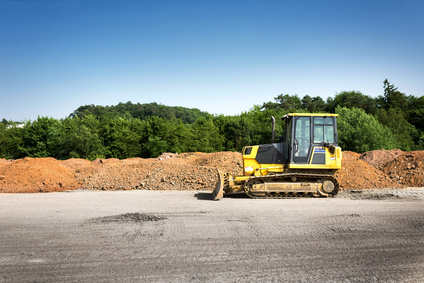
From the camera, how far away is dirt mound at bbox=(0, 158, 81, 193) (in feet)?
55.9

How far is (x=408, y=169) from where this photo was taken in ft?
57.6

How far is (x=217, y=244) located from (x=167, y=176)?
449 inches

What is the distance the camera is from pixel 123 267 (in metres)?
5.10

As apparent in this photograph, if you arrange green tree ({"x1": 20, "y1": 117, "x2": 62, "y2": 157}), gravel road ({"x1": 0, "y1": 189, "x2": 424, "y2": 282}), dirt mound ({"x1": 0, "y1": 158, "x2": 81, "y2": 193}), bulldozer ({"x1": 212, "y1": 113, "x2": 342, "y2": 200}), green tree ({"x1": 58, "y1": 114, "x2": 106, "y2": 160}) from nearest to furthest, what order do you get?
gravel road ({"x1": 0, "y1": 189, "x2": 424, "y2": 282}) → bulldozer ({"x1": 212, "y1": 113, "x2": 342, "y2": 200}) → dirt mound ({"x1": 0, "y1": 158, "x2": 81, "y2": 193}) → green tree ({"x1": 58, "y1": 114, "x2": 106, "y2": 160}) → green tree ({"x1": 20, "y1": 117, "x2": 62, "y2": 157})

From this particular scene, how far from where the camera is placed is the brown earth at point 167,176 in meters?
16.1

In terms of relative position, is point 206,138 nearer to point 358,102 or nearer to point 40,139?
point 40,139

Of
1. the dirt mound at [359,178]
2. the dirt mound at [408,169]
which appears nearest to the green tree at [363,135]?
the dirt mound at [408,169]

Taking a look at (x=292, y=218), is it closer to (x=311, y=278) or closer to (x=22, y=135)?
(x=311, y=278)

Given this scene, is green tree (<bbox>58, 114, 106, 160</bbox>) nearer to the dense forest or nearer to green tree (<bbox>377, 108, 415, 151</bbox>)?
the dense forest

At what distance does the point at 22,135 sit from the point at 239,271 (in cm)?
5778

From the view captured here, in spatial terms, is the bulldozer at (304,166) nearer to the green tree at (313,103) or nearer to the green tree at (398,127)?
the green tree at (398,127)

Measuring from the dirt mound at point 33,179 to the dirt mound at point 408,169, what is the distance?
17518 millimetres

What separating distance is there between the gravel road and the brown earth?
18.6 feet

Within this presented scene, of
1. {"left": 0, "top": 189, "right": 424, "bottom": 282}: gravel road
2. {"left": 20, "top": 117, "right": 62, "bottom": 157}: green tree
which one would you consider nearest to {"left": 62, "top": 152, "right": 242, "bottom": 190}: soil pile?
{"left": 0, "top": 189, "right": 424, "bottom": 282}: gravel road
